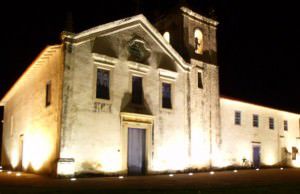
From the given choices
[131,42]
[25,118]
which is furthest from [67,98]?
[25,118]

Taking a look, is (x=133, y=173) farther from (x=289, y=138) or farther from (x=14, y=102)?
(x=289, y=138)

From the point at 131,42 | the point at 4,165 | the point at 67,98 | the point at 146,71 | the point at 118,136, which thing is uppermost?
the point at 131,42

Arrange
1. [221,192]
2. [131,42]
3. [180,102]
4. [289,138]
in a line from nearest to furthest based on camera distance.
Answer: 1. [221,192]
2. [131,42]
3. [180,102]
4. [289,138]

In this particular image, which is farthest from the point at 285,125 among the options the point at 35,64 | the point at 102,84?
the point at 35,64

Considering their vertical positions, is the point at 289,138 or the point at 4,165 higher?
the point at 289,138

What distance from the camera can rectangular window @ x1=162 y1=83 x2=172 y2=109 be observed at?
890 inches

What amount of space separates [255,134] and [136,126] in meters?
13.7

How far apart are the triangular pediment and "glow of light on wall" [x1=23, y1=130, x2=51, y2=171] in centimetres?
587

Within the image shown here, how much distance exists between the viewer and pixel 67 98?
18078 millimetres

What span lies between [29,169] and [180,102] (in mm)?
10587

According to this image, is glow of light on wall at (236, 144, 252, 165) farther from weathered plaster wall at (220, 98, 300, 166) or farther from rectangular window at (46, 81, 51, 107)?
rectangular window at (46, 81, 51, 107)

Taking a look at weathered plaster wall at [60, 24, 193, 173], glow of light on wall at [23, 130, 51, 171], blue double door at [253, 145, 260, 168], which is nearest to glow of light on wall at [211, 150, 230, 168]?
weathered plaster wall at [60, 24, 193, 173]

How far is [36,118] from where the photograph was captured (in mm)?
21578

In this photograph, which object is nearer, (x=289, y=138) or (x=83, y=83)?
(x=83, y=83)
